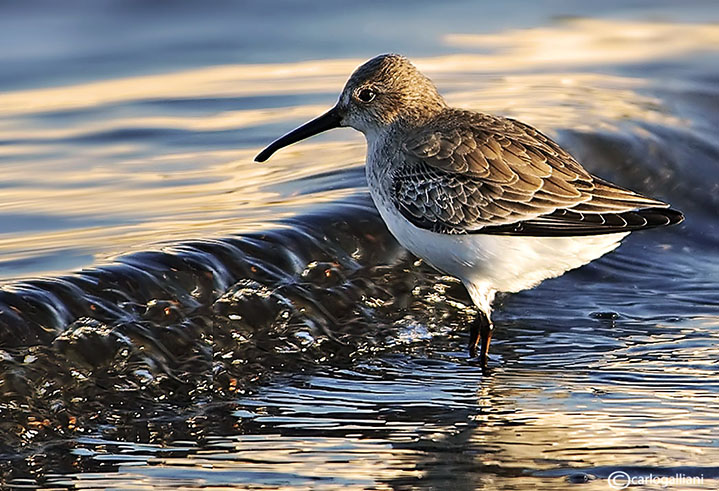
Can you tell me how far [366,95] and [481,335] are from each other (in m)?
1.50

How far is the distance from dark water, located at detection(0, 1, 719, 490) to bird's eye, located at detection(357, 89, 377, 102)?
931mm

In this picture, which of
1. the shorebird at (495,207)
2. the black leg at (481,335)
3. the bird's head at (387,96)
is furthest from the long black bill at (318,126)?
the black leg at (481,335)

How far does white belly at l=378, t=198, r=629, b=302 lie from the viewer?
6793 millimetres

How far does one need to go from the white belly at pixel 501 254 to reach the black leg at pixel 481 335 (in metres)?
0.14

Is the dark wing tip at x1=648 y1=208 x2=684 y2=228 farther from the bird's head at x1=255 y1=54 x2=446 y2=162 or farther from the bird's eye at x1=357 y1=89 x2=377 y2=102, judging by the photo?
the bird's eye at x1=357 y1=89 x2=377 y2=102

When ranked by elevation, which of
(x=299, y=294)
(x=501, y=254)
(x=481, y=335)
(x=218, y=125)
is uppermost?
(x=218, y=125)

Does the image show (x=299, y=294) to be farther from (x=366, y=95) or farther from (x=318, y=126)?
(x=366, y=95)

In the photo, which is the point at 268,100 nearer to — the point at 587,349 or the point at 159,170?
the point at 159,170

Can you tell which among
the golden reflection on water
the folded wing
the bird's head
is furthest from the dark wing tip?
the golden reflection on water

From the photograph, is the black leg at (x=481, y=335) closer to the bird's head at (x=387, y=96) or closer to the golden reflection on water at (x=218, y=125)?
the bird's head at (x=387, y=96)

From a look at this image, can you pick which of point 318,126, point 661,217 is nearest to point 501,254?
point 661,217

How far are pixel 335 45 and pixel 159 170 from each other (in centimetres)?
356

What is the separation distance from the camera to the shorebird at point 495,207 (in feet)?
22.0

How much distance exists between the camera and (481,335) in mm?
7078
